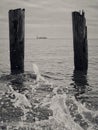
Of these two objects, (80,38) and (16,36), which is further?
(80,38)

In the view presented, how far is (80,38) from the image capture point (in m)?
18.8

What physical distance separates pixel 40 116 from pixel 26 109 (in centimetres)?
98

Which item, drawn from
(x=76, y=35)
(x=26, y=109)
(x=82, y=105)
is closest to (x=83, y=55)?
(x=76, y=35)

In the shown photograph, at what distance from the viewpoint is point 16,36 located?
58.6ft

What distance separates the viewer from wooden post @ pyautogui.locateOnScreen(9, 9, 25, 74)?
17.6 metres

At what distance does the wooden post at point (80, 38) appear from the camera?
18.5m

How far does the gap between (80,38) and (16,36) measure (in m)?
3.67

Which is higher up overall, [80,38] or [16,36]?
[16,36]

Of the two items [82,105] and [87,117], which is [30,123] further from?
[82,105]

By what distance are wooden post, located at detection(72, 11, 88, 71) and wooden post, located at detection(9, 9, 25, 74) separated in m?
3.01

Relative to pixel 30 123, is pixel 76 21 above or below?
above

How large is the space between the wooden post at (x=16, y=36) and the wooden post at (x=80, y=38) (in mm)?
3009

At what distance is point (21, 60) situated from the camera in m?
18.5

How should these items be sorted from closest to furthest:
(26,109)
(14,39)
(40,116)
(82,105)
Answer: (40,116) < (26,109) < (82,105) < (14,39)
